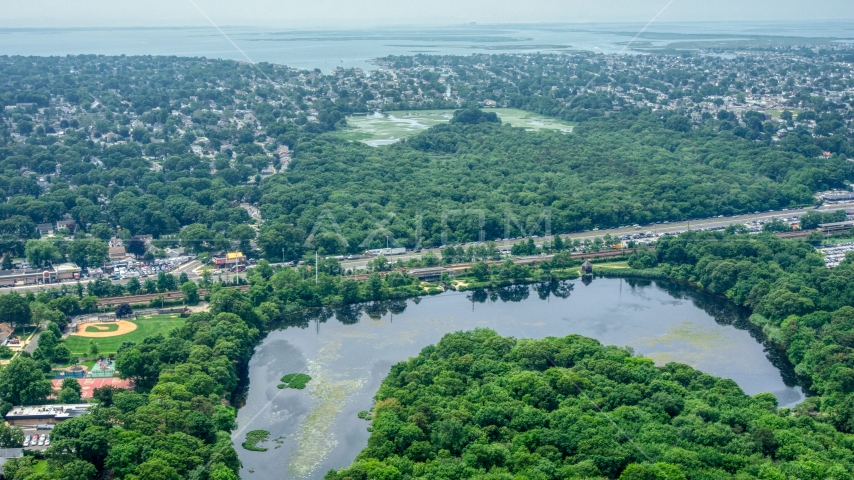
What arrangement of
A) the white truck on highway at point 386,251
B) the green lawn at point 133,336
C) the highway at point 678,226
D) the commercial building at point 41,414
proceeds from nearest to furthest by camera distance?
1. the commercial building at point 41,414
2. the green lawn at point 133,336
3. the white truck on highway at point 386,251
4. the highway at point 678,226

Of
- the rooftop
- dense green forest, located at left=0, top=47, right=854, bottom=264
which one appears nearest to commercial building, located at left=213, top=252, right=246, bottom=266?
dense green forest, located at left=0, top=47, right=854, bottom=264

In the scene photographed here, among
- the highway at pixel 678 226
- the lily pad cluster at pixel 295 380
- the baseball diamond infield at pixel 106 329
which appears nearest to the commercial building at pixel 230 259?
the highway at pixel 678 226

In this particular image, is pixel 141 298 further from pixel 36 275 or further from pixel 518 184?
pixel 518 184

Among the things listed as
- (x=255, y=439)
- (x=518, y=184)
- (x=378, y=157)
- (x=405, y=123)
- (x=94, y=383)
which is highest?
(x=405, y=123)

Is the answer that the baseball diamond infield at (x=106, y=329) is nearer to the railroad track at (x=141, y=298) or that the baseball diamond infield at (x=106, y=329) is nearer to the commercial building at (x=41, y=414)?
the railroad track at (x=141, y=298)

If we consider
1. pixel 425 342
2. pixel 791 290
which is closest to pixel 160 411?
pixel 425 342

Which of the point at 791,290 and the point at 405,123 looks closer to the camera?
the point at 791,290
